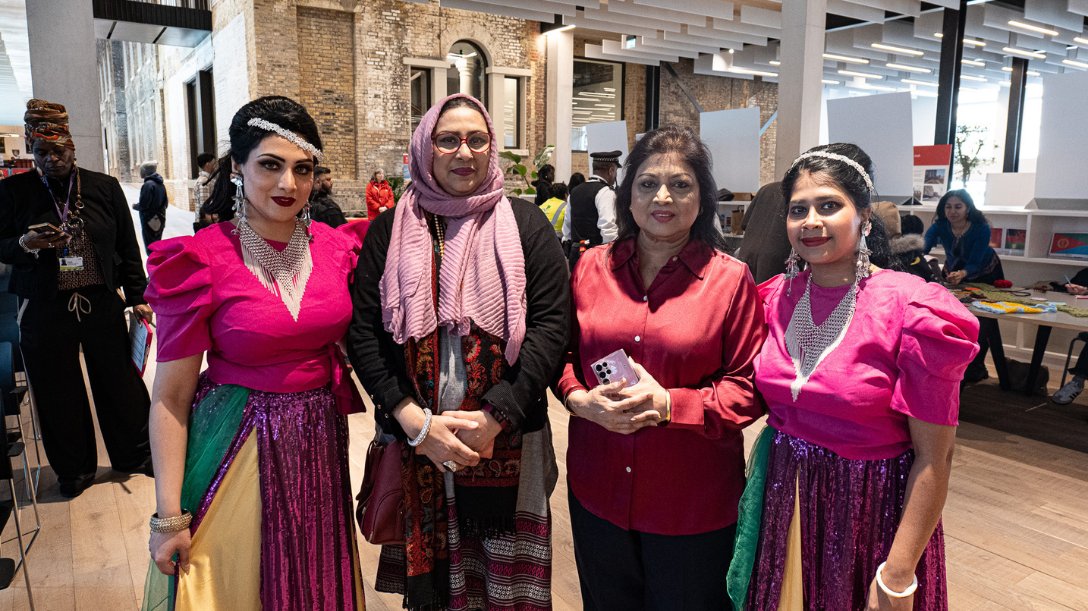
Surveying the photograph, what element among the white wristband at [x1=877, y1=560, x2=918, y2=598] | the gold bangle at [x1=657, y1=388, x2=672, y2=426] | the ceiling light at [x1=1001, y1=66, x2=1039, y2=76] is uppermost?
the ceiling light at [x1=1001, y1=66, x2=1039, y2=76]

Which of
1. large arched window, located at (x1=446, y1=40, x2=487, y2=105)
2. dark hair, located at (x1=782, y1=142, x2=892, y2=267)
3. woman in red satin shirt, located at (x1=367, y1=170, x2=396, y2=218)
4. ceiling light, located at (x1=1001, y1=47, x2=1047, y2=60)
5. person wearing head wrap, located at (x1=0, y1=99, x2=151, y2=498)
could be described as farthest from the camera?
large arched window, located at (x1=446, y1=40, x2=487, y2=105)

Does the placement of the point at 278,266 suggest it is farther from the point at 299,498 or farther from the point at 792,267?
the point at 792,267

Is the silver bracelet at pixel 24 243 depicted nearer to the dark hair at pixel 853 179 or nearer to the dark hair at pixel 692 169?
the dark hair at pixel 692 169

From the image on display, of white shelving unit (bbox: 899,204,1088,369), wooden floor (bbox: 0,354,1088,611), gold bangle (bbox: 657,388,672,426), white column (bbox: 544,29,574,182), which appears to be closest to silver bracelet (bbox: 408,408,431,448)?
gold bangle (bbox: 657,388,672,426)

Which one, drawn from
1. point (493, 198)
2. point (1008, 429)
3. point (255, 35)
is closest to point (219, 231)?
point (493, 198)

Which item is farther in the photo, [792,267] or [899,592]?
[792,267]

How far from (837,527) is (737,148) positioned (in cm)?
731

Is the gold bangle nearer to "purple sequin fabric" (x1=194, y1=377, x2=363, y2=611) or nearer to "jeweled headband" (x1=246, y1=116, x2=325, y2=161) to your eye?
"purple sequin fabric" (x1=194, y1=377, x2=363, y2=611)

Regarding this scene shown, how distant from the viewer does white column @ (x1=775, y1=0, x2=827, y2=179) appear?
7.38 metres

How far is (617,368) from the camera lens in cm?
153

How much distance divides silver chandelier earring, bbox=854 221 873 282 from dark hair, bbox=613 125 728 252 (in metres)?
0.32

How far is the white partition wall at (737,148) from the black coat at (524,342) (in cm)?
680

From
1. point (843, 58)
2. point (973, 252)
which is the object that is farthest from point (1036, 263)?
Result: point (843, 58)

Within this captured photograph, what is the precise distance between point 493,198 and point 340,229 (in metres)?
0.45
